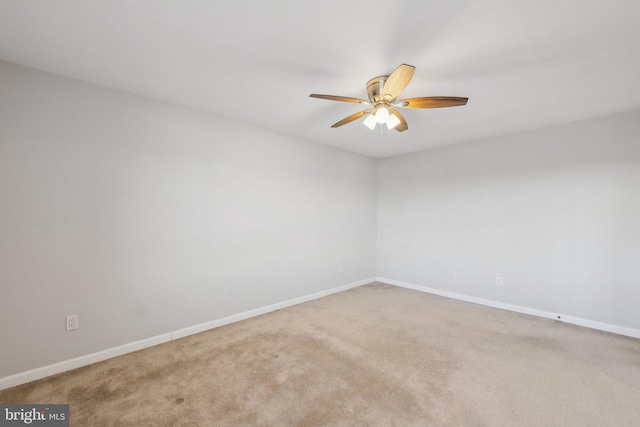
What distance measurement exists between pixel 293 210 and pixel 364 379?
229 cm

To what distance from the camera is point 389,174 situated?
4.97m

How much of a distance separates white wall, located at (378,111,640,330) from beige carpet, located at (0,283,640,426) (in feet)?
1.67

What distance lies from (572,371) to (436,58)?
105 inches

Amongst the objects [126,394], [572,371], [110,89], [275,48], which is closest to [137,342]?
[126,394]

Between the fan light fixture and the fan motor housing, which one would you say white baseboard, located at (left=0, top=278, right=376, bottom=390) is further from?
the fan motor housing

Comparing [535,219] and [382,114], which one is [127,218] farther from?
[535,219]

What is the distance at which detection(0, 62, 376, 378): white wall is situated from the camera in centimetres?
200

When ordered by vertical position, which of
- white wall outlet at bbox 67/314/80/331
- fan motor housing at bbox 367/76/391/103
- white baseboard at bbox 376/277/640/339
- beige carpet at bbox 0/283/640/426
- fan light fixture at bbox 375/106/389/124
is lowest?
beige carpet at bbox 0/283/640/426

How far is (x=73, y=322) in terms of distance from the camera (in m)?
2.19

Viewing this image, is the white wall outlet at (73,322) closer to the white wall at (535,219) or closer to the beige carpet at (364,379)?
the beige carpet at (364,379)

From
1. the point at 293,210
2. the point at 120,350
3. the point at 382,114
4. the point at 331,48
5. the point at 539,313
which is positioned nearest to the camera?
the point at 331,48

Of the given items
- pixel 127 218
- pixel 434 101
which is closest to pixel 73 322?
pixel 127 218

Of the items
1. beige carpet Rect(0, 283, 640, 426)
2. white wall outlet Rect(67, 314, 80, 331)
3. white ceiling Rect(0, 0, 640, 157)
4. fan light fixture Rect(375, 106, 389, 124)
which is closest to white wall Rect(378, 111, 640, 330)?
beige carpet Rect(0, 283, 640, 426)

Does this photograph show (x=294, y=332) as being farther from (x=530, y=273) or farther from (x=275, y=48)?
(x=530, y=273)
